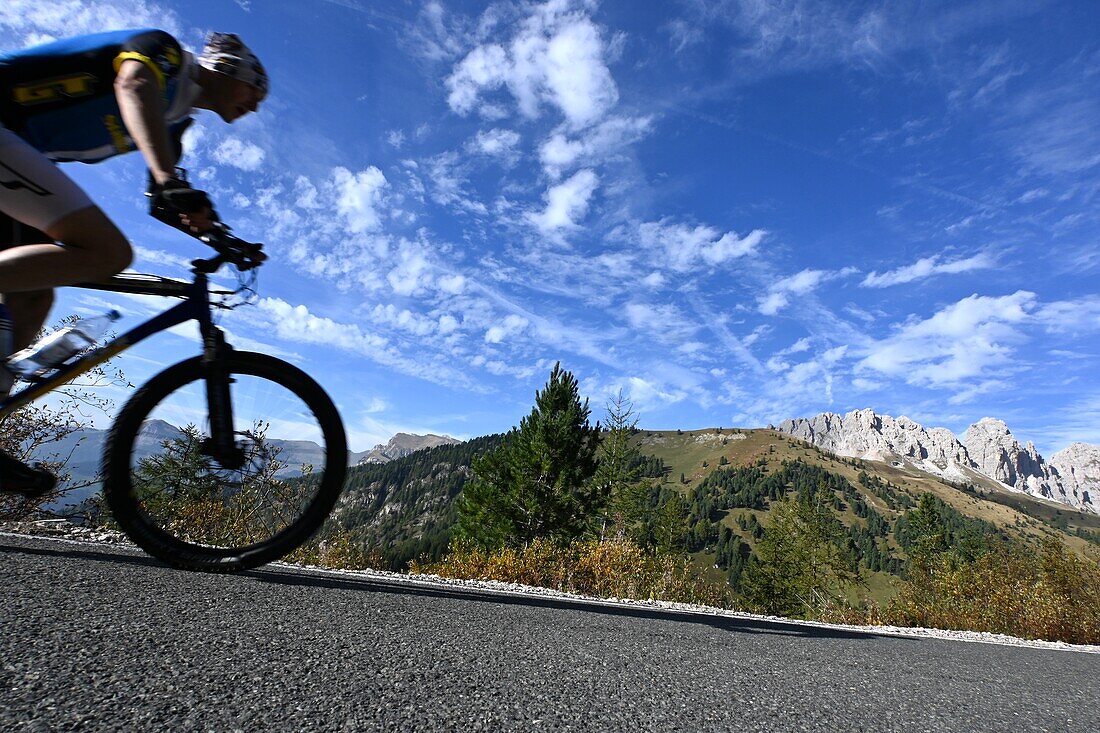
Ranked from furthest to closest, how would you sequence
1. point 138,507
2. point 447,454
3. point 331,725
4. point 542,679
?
point 447,454
point 138,507
point 542,679
point 331,725

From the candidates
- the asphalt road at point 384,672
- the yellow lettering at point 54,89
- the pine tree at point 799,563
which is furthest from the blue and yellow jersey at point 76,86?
the pine tree at point 799,563

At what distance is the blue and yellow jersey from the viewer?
2.18m

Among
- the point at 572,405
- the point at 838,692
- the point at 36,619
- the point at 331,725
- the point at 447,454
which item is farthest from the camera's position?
the point at 447,454

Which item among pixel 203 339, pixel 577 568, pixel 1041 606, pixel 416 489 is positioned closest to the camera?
pixel 203 339

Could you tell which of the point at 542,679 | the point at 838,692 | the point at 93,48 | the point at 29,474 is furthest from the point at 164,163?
the point at 838,692

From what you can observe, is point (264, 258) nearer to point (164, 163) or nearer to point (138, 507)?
point (164, 163)

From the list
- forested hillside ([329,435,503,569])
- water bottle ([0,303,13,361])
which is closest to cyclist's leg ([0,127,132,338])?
water bottle ([0,303,13,361])

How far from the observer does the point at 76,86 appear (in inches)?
89.0

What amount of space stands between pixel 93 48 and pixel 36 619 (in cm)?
229

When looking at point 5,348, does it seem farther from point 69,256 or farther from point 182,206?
point 182,206

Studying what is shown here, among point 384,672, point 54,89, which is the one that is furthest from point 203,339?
point 384,672

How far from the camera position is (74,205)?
7.13 ft

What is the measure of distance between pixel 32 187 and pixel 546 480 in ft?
116

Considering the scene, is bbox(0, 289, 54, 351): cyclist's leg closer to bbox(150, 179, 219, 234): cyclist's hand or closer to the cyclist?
the cyclist
